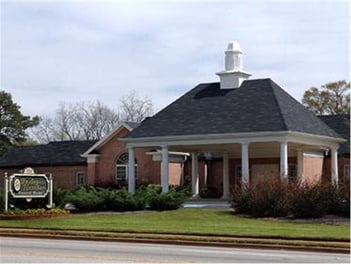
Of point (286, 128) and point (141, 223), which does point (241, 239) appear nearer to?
point (141, 223)

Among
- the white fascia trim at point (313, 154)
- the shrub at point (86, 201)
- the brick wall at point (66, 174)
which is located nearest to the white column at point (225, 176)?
the white fascia trim at point (313, 154)

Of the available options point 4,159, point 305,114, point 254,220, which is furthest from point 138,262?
point 4,159

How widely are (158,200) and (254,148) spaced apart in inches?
500

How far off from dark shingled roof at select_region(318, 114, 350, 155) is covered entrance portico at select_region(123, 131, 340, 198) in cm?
126

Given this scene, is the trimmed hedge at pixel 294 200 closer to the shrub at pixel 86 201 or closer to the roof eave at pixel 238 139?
the roof eave at pixel 238 139

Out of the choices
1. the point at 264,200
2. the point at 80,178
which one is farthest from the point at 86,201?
the point at 80,178

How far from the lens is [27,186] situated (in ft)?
108

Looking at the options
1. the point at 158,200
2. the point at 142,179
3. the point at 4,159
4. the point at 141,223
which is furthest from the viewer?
the point at 4,159

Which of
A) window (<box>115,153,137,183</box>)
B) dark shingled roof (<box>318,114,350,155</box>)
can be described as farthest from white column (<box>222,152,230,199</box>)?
window (<box>115,153,137,183</box>)

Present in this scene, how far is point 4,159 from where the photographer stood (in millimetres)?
61188

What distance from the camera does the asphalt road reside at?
16109mm

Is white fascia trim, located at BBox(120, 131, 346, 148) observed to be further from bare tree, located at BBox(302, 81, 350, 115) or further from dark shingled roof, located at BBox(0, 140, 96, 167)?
bare tree, located at BBox(302, 81, 350, 115)

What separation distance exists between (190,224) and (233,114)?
590 inches

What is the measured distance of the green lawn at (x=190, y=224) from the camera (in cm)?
2360
